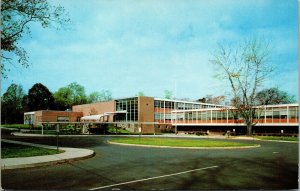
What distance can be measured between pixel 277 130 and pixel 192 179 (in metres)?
44.2

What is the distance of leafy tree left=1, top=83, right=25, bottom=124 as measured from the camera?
9888cm

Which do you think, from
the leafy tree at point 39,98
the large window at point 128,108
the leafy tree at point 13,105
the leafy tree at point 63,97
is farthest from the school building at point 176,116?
the leafy tree at point 39,98

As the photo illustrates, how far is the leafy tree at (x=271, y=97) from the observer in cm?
4983

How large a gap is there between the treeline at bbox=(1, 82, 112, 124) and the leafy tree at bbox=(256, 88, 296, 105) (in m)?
67.1

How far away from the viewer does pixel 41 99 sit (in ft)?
360

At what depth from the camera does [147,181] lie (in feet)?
30.2

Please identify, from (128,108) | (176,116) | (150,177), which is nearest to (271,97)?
(176,116)

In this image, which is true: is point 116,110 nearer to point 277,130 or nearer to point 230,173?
point 277,130

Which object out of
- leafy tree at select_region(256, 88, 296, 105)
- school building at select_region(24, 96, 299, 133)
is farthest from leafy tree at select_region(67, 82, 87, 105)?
leafy tree at select_region(256, 88, 296, 105)

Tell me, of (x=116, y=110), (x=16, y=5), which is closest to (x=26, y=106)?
(x=116, y=110)

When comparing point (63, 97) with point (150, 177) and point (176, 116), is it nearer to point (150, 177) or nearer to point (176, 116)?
point (176, 116)

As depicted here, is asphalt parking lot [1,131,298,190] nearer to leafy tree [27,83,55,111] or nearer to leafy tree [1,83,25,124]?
leafy tree [1,83,25,124]

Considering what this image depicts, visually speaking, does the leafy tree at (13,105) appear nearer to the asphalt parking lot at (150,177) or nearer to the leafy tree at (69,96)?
the leafy tree at (69,96)

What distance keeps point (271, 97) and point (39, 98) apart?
77537mm
